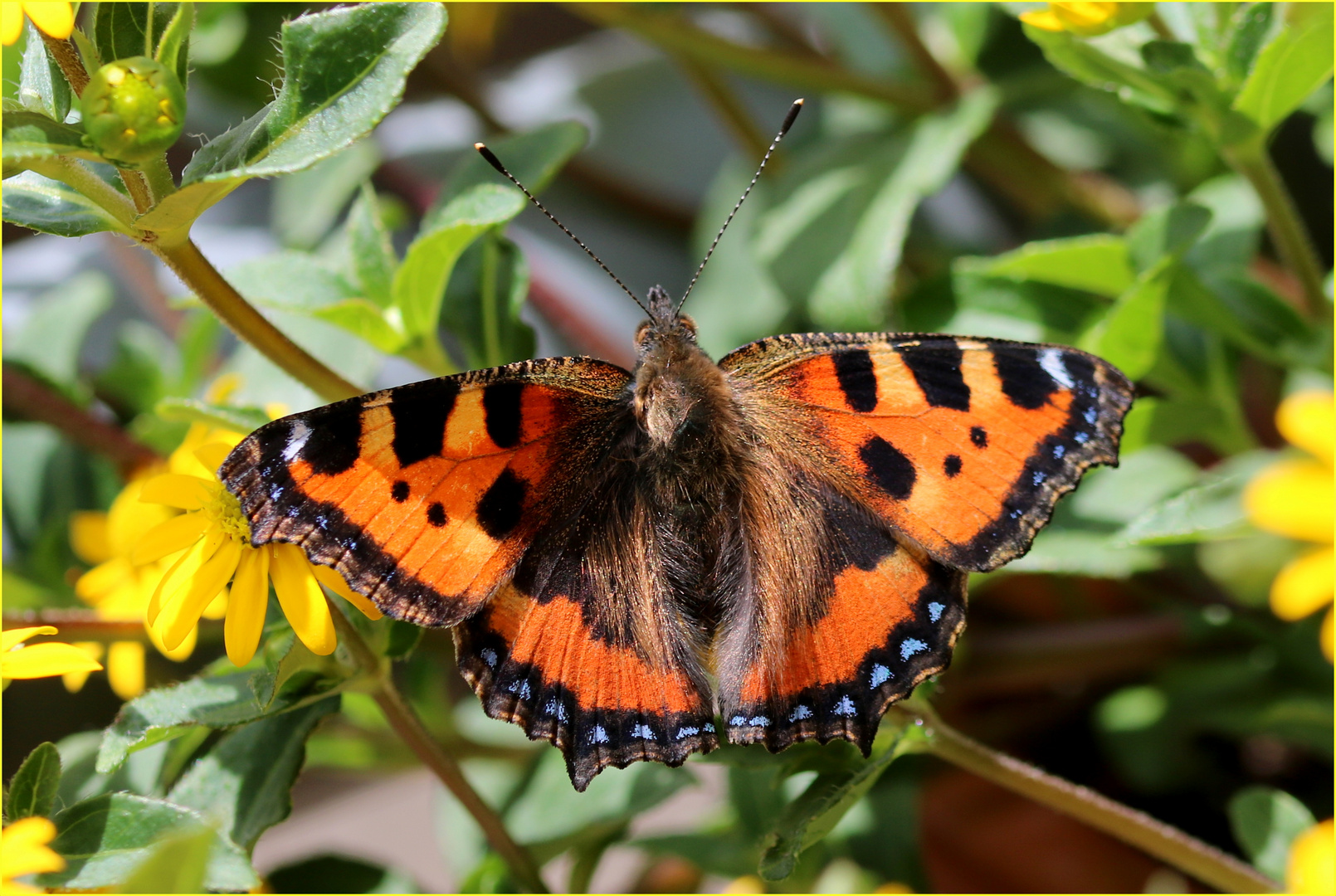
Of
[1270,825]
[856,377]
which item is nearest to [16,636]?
[856,377]

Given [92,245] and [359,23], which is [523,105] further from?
[359,23]

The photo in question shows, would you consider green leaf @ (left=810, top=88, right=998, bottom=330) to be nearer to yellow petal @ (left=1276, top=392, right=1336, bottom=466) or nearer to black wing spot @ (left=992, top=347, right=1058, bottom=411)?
black wing spot @ (left=992, top=347, right=1058, bottom=411)

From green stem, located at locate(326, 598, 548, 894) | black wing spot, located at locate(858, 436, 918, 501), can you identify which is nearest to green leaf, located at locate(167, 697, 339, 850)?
green stem, located at locate(326, 598, 548, 894)

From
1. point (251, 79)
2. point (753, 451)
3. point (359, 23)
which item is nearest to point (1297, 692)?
point (753, 451)

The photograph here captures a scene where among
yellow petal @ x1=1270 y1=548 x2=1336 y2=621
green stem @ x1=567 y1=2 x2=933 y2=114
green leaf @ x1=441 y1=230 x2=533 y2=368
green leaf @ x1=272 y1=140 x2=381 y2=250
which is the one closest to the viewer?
yellow petal @ x1=1270 y1=548 x2=1336 y2=621

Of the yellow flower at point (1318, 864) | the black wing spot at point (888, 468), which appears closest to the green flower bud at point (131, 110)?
the black wing spot at point (888, 468)

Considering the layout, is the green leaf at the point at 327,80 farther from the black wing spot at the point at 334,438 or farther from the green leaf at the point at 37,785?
the green leaf at the point at 37,785

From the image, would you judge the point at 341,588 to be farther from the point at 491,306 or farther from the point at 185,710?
the point at 491,306

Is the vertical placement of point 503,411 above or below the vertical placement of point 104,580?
above
